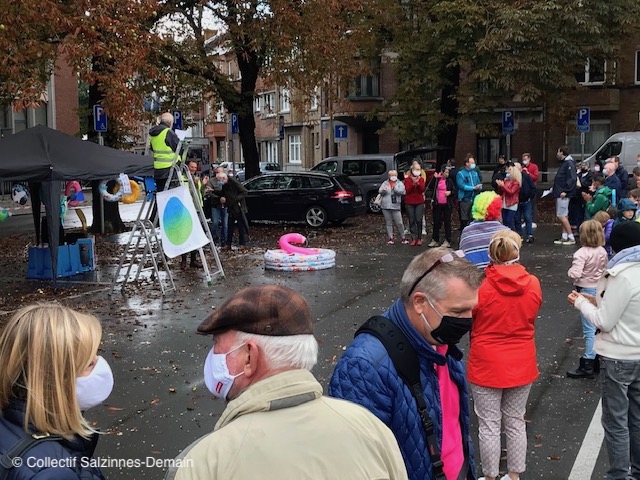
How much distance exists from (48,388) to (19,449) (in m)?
0.22

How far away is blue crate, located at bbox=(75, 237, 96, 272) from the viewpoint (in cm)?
1445

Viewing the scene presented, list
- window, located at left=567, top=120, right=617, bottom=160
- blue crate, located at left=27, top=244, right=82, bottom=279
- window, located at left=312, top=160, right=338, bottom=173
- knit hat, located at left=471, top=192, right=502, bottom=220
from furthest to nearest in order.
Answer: window, located at left=567, top=120, right=617, bottom=160 → window, located at left=312, top=160, right=338, bottom=173 → blue crate, located at left=27, top=244, right=82, bottom=279 → knit hat, located at left=471, top=192, right=502, bottom=220

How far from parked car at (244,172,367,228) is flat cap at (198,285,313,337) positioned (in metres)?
19.1

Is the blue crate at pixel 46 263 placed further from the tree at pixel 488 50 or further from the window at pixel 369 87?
the window at pixel 369 87

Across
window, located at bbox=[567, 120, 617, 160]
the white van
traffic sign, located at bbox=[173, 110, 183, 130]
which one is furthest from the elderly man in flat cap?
window, located at bbox=[567, 120, 617, 160]

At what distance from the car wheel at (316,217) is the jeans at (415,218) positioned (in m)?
4.25

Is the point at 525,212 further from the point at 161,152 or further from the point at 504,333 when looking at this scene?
the point at 504,333

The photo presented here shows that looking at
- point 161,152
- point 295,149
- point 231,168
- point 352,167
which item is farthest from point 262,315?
point 295,149

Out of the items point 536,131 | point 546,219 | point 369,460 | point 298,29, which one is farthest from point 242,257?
point 536,131

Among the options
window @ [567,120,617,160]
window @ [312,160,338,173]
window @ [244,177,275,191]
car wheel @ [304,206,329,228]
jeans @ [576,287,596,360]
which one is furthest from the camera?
window @ [567,120,617,160]

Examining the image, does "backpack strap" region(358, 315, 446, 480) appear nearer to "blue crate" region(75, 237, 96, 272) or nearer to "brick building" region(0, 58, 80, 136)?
"blue crate" region(75, 237, 96, 272)

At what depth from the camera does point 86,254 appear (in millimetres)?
14531

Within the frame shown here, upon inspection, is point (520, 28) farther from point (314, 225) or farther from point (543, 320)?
point (543, 320)

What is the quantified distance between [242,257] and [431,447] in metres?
13.4
